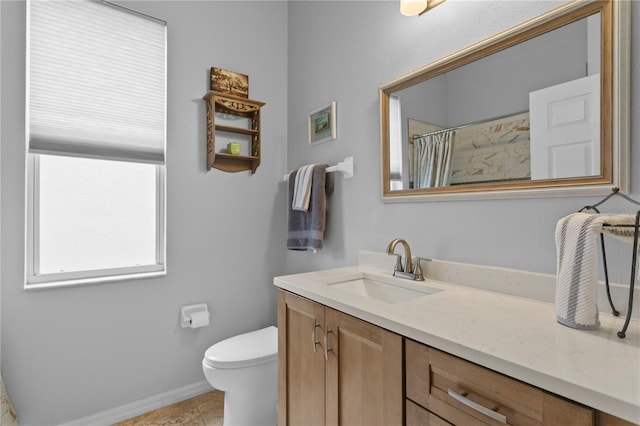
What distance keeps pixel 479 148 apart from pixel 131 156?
1804mm

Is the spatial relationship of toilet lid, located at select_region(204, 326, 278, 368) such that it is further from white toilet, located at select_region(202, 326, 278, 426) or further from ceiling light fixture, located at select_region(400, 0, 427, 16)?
ceiling light fixture, located at select_region(400, 0, 427, 16)

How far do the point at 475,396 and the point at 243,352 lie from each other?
49.1 inches

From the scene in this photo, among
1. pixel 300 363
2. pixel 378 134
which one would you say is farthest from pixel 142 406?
pixel 378 134

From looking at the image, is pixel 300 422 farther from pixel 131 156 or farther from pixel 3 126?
pixel 3 126

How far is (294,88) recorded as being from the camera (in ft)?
7.64

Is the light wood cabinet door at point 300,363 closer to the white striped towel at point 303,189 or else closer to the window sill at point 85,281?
the white striped towel at point 303,189

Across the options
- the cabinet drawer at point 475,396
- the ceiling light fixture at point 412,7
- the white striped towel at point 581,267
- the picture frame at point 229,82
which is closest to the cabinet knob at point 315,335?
the cabinet drawer at point 475,396

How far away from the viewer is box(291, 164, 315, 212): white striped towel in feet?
6.23

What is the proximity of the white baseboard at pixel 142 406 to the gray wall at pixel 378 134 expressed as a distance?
976 millimetres

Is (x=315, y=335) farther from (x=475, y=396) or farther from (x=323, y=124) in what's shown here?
(x=323, y=124)

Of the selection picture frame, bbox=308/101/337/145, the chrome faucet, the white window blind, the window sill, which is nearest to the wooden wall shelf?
the white window blind

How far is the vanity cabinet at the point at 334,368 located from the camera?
894 millimetres

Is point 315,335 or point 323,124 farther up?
point 323,124

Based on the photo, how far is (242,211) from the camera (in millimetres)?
2207
